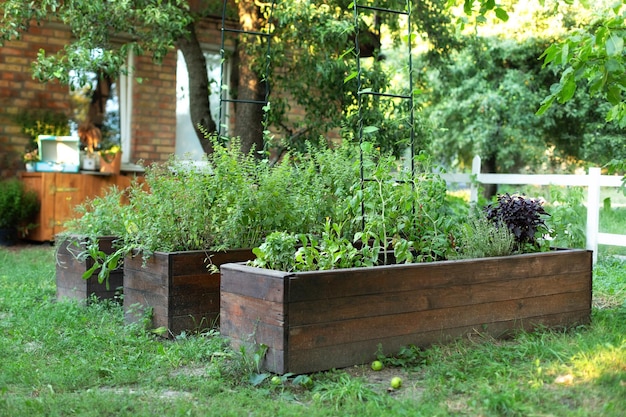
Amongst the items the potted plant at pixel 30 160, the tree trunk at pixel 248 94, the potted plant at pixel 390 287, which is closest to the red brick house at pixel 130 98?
the potted plant at pixel 30 160

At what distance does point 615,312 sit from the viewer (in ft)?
16.6

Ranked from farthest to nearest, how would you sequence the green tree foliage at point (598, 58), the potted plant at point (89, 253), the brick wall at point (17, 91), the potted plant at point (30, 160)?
the brick wall at point (17, 91) → the potted plant at point (30, 160) → the potted plant at point (89, 253) → the green tree foliage at point (598, 58)

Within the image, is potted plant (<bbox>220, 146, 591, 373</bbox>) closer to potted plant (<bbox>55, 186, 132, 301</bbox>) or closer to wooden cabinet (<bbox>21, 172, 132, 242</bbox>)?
potted plant (<bbox>55, 186, 132, 301</bbox>)

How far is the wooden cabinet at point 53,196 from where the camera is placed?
30.6 ft

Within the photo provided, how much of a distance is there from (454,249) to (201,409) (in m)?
→ 2.18

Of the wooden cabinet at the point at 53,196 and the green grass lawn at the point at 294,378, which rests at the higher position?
the wooden cabinet at the point at 53,196

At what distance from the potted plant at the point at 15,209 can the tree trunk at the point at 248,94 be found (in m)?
2.87

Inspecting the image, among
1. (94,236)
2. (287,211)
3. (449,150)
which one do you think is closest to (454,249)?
(287,211)

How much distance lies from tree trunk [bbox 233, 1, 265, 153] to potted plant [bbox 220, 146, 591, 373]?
3.80 meters

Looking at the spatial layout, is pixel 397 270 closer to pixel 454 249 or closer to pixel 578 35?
pixel 454 249

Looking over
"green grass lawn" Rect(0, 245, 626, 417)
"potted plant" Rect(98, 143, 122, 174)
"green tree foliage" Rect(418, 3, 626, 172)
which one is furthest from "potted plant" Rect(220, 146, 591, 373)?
"green tree foliage" Rect(418, 3, 626, 172)

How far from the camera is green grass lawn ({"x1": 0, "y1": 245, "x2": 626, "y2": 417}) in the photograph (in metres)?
A: 3.16

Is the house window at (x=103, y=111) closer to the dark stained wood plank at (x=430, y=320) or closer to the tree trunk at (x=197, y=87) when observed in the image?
the tree trunk at (x=197, y=87)

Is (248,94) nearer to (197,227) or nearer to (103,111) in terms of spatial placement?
(103,111)
